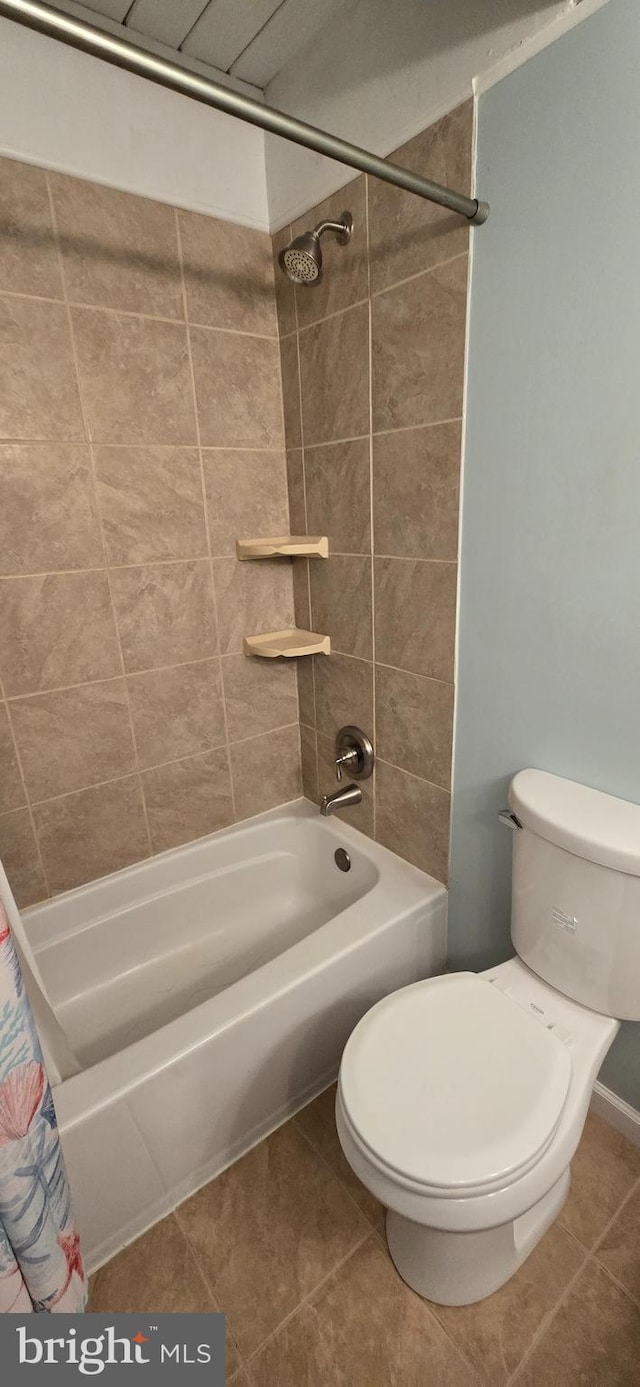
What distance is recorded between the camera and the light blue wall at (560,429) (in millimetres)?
834

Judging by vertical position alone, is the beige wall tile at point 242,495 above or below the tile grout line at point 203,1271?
above

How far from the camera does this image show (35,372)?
1195 mm

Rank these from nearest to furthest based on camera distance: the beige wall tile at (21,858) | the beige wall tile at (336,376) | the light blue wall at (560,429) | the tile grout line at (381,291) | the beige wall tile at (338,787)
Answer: the light blue wall at (560,429)
the tile grout line at (381,291)
the beige wall tile at (336,376)
the beige wall tile at (21,858)
the beige wall tile at (338,787)

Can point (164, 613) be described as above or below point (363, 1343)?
above

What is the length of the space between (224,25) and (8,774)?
1698 mm

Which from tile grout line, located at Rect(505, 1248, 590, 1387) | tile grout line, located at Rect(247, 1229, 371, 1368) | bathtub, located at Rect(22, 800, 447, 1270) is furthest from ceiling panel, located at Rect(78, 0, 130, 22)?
tile grout line, located at Rect(505, 1248, 590, 1387)

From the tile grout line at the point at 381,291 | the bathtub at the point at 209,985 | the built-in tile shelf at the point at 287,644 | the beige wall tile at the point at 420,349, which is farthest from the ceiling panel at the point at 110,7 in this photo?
the bathtub at the point at 209,985

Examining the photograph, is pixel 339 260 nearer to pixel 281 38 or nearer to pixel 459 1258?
pixel 281 38

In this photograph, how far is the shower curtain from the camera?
0.72 meters

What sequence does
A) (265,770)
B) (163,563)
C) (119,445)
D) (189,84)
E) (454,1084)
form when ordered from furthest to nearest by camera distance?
(265,770) < (163,563) < (119,445) < (454,1084) < (189,84)

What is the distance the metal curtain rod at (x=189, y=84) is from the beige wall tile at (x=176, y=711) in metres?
1.11

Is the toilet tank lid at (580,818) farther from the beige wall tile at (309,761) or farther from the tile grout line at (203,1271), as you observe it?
the tile grout line at (203,1271)

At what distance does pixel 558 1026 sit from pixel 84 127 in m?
2.03

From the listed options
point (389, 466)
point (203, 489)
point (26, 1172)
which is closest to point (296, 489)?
point (203, 489)
